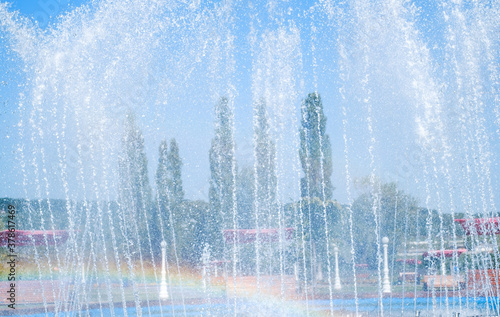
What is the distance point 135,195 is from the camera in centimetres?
2431

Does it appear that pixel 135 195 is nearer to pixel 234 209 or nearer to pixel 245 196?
pixel 234 209

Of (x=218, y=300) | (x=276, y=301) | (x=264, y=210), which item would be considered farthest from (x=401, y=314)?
(x=264, y=210)

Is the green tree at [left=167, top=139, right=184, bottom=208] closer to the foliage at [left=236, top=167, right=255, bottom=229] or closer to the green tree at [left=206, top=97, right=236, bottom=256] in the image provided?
the green tree at [left=206, top=97, right=236, bottom=256]

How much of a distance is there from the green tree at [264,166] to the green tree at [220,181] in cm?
118

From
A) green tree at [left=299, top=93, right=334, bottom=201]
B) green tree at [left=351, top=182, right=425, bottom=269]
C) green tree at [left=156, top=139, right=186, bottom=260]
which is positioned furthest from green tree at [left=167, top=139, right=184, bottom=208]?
green tree at [left=351, top=182, right=425, bottom=269]

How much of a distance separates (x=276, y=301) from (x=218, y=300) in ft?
4.58

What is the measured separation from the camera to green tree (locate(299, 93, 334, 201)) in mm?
23000

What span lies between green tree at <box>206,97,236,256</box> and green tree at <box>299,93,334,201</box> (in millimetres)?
2970

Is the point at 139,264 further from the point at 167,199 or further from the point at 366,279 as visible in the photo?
the point at 366,279

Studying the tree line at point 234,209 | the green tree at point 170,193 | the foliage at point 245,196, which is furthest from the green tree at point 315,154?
the green tree at point 170,193

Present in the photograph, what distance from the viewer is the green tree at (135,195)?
24094 millimetres

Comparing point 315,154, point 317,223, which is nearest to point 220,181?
point 315,154

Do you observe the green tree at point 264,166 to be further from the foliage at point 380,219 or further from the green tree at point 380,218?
Answer: the green tree at point 380,218

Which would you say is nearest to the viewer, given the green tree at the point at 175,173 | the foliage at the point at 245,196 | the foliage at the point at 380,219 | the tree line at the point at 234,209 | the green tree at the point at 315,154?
the tree line at the point at 234,209
